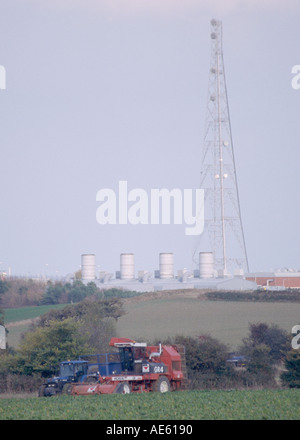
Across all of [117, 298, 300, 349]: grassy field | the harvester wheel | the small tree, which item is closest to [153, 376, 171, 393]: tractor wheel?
the harvester wheel

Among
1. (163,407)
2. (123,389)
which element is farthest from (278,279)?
(163,407)

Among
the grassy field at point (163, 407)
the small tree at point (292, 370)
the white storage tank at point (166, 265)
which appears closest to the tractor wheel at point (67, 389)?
the grassy field at point (163, 407)

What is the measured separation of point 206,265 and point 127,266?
46.7ft

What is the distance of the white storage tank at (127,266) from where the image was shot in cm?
10038

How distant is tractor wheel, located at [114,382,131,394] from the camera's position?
80.2 ft

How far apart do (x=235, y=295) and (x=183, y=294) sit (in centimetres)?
725

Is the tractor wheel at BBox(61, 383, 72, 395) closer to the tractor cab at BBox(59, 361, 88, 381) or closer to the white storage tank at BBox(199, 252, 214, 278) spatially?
the tractor cab at BBox(59, 361, 88, 381)

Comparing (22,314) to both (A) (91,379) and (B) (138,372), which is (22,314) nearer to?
(B) (138,372)

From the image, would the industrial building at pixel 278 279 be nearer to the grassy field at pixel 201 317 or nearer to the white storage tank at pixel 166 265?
the white storage tank at pixel 166 265

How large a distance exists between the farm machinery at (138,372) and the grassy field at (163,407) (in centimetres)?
153

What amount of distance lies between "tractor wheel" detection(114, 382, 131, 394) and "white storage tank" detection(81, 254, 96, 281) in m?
78.5
